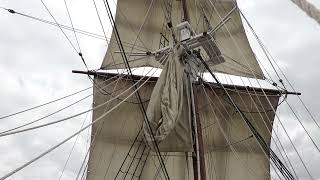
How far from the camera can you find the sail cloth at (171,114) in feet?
21.2

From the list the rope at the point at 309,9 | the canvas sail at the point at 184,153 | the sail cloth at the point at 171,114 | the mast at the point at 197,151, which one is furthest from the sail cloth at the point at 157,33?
the rope at the point at 309,9

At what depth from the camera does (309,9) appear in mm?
960

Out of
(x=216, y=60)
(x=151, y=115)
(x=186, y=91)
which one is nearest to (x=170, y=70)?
(x=186, y=91)

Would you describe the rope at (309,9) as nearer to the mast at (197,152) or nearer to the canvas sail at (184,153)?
the mast at (197,152)

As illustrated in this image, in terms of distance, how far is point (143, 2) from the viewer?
15.1 meters

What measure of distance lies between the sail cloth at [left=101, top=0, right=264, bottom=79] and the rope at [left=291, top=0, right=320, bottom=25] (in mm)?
13421

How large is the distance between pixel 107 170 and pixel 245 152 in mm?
4629

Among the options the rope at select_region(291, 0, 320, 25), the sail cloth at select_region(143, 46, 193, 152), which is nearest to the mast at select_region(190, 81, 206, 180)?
the sail cloth at select_region(143, 46, 193, 152)

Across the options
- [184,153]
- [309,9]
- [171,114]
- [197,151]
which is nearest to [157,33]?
[184,153]

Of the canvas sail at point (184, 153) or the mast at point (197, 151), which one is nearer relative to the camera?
the mast at point (197, 151)

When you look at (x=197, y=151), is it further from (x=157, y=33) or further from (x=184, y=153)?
(x=157, y=33)

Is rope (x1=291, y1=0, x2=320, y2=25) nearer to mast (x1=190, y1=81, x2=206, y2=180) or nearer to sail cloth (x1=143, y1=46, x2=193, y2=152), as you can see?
sail cloth (x1=143, y1=46, x2=193, y2=152)

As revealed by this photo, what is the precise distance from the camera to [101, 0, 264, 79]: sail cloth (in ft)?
47.4

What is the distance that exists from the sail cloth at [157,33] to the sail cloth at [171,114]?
7307 mm
